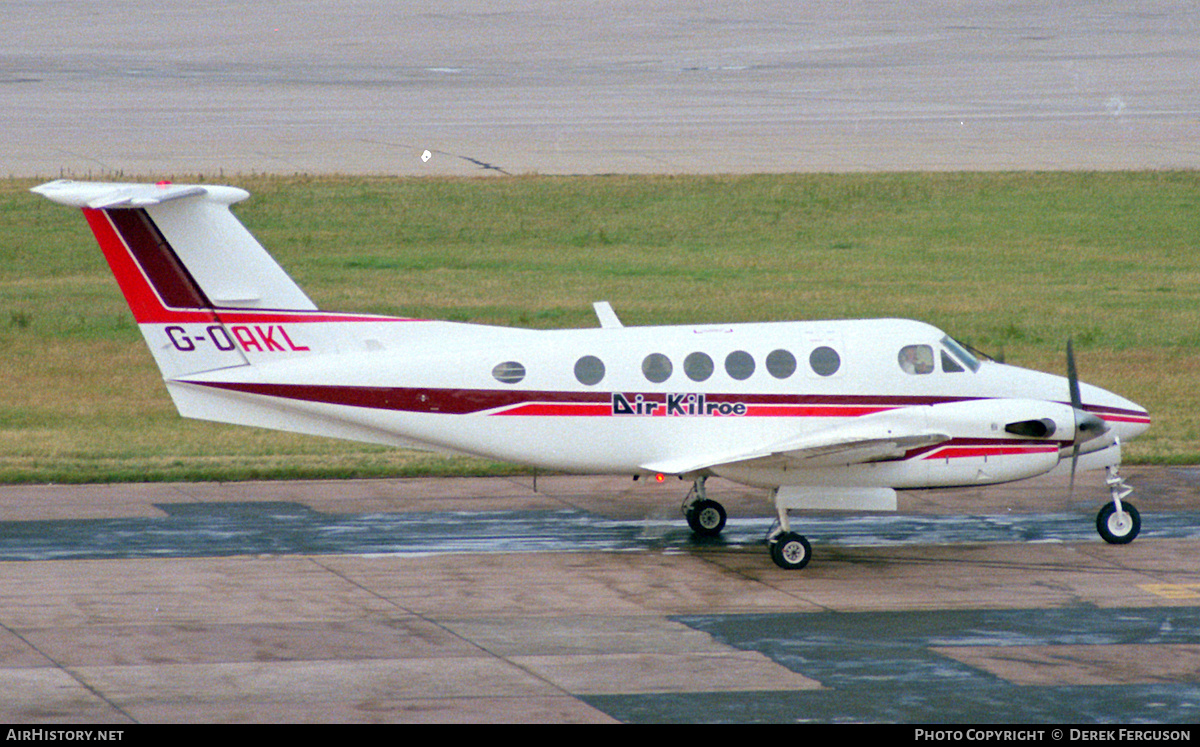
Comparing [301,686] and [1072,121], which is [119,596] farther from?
[1072,121]

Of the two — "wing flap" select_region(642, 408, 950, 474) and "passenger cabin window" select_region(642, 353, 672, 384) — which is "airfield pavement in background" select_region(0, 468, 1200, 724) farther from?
"passenger cabin window" select_region(642, 353, 672, 384)

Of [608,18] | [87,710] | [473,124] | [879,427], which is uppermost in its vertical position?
[608,18]

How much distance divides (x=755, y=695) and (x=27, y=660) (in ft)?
20.8

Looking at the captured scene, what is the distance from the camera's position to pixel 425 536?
1923 cm

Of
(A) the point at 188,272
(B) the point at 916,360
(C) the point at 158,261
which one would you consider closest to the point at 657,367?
(B) the point at 916,360

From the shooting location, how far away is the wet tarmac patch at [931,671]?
503 inches

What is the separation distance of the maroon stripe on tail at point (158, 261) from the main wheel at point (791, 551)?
267 inches

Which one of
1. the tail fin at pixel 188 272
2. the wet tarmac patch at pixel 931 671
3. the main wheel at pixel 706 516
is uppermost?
the tail fin at pixel 188 272

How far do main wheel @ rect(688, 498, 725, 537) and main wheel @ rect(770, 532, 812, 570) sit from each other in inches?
67.1

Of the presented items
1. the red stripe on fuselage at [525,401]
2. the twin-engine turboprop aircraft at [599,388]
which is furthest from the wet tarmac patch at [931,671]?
the red stripe on fuselage at [525,401]

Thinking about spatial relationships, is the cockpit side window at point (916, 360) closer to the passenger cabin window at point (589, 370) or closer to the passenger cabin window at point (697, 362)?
the passenger cabin window at point (697, 362)

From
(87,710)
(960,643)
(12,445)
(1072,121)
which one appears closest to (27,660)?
(87,710)

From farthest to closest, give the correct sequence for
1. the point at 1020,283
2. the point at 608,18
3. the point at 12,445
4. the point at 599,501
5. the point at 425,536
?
the point at 608,18, the point at 1020,283, the point at 12,445, the point at 599,501, the point at 425,536

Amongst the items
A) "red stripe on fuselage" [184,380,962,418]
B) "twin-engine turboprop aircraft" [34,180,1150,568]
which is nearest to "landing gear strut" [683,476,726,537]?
"twin-engine turboprop aircraft" [34,180,1150,568]
